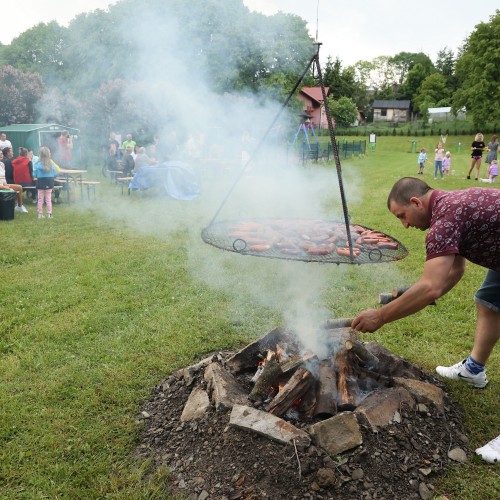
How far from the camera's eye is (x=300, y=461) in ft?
7.80

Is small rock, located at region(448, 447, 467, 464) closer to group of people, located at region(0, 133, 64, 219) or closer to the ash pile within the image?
the ash pile

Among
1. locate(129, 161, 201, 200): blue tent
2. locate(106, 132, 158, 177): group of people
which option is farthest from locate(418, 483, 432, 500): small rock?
locate(106, 132, 158, 177): group of people

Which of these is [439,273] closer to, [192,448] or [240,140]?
[192,448]

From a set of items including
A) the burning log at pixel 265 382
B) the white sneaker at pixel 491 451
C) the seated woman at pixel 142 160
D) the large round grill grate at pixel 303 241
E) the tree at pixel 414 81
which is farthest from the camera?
the tree at pixel 414 81

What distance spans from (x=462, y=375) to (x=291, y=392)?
61.4 inches

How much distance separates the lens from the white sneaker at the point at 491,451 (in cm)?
263

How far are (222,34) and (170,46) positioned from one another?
97 cm

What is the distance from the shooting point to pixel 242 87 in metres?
7.57

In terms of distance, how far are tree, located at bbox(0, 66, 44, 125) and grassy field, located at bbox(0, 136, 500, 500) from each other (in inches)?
669

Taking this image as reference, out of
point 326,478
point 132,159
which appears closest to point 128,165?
point 132,159

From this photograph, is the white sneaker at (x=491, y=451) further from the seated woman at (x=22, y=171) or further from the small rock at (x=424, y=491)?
the seated woman at (x=22, y=171)

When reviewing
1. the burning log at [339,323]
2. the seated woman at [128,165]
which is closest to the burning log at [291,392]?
the burning log at [339,323]

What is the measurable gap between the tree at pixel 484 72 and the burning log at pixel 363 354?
42128 mm

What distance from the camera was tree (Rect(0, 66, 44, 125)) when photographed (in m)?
22.1
